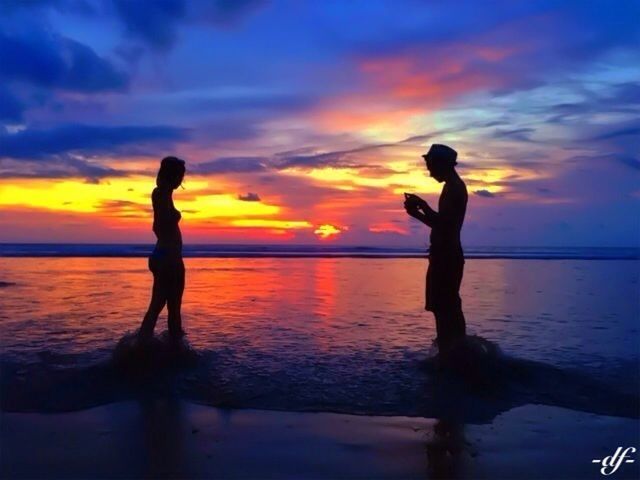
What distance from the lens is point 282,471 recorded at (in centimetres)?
404

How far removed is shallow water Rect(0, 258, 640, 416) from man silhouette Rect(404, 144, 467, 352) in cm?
61

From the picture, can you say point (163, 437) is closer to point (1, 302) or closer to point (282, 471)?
point (282, 471)

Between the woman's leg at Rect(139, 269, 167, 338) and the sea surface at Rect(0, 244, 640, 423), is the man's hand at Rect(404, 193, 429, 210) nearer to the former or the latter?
the sea surface at Rect(0, 244, 640, 423)

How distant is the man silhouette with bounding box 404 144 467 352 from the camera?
6395 millimetres

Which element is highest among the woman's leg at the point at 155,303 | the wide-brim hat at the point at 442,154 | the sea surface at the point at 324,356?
the wide-brim hat at the point at 442,154

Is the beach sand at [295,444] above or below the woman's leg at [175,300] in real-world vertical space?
below

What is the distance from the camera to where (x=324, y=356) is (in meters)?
7.65

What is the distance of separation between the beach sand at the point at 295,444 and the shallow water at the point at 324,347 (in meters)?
0.37

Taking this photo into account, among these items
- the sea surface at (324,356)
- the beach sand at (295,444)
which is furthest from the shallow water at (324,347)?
the beach sand at (295,444)

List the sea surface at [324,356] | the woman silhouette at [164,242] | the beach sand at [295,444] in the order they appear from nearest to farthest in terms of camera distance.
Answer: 1. the beach sand at [295,444]
2. the sea surface at [324,356]
3. the woman silhouette at [164,242]

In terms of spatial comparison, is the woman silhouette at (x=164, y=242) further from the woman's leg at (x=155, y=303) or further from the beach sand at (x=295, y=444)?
the beach sand at (x=295, y=444)

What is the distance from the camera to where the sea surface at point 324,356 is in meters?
5.88

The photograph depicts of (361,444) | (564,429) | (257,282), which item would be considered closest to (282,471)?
(361,444)

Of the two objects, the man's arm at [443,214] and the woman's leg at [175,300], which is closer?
the man's arm at [443,214]
